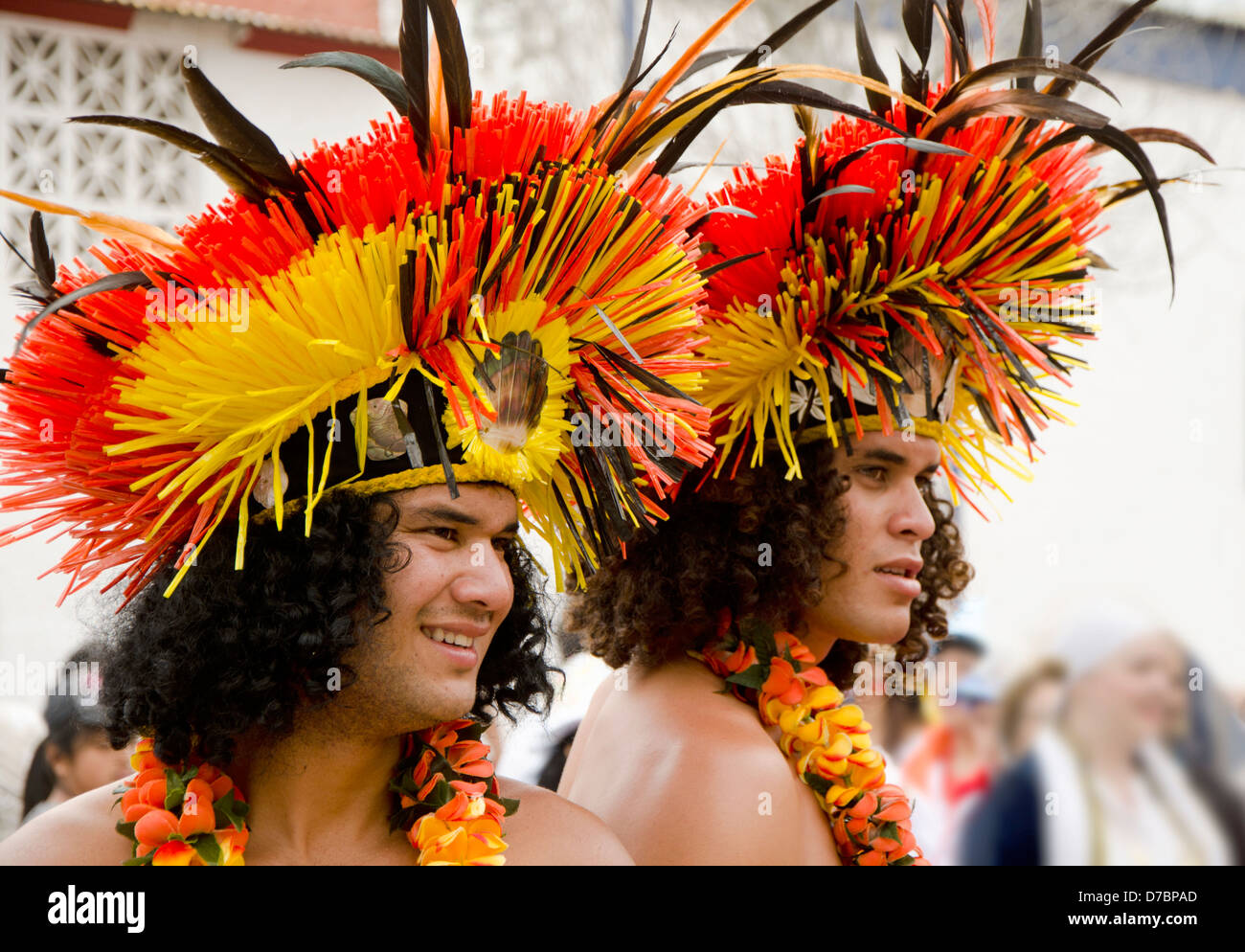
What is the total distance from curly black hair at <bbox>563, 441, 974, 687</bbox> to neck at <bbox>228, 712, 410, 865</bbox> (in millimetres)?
736

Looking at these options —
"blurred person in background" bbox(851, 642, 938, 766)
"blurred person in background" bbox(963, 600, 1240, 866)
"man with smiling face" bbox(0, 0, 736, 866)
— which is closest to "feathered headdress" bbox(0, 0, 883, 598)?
"man with smiling face" bbox(0, 0, 736, 866)

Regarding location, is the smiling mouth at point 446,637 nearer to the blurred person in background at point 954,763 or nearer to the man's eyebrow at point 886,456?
the man's eyebrow at point 886,456

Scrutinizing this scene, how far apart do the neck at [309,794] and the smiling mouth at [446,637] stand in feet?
0.62

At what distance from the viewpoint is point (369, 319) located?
6.04 ft

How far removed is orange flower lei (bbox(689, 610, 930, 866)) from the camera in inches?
95.4

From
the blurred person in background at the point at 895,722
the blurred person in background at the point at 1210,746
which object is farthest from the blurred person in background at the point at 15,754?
the blurred person in background at the point at 1210,746

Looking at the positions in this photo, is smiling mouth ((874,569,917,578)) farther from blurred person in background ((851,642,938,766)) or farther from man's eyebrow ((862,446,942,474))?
blurred person in background ((851,642,938,766))

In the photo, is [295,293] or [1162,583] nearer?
[295,293]

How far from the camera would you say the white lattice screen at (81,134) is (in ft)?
21.3

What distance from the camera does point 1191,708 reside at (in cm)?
365

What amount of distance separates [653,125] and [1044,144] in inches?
34.0

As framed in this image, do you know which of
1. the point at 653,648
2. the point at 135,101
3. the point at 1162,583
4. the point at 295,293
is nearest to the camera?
the point at 295,293
